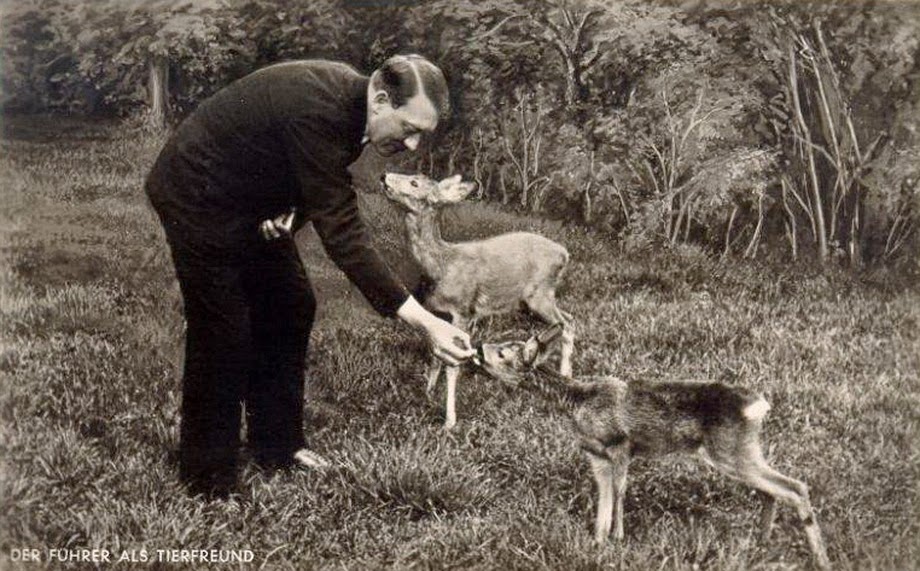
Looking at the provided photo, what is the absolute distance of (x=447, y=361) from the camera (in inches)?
123

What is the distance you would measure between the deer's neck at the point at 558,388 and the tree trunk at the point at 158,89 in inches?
56.7

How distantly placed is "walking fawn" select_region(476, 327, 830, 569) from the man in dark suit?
0.83 feet

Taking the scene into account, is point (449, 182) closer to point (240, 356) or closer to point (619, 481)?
point (240, 356)

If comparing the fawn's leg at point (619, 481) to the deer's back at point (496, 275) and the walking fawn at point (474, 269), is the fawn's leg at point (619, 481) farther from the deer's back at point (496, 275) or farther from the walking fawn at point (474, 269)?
the deer's back at point (496, 275)

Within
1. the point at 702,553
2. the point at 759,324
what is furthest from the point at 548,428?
the point at 759,324

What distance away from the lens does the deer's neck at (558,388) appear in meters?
3.07

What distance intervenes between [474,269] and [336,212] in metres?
0.68

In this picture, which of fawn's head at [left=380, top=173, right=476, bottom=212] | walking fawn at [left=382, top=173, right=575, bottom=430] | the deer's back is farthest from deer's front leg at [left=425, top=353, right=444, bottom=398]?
fawn's head at [left=380, top=173, right=476, bottom=212]

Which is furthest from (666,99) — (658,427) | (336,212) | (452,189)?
(336,212)

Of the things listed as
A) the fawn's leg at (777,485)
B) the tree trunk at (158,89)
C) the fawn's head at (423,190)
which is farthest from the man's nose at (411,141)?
the fawn's leg at (777,485)

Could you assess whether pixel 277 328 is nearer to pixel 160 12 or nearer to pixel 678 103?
pixel 160 12

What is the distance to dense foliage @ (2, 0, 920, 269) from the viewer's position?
3.44 metres

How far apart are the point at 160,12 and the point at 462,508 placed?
6.19 feet

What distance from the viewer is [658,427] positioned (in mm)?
2949
